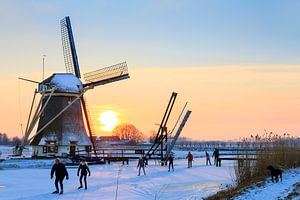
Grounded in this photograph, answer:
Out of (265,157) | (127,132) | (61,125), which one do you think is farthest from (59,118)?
(127,132)

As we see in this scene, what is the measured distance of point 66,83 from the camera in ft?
128

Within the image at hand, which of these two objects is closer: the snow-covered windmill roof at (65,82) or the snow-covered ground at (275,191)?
the snow-covered ground at (275,191)

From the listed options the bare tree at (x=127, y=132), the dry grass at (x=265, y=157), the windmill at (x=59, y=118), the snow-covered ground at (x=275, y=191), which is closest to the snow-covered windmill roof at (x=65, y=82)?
the windmill at (x=59, y=118)

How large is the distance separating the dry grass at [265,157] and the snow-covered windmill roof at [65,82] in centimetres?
2264

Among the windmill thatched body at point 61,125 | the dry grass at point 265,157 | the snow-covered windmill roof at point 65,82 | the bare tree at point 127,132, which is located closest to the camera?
the dry grass at point 265,157

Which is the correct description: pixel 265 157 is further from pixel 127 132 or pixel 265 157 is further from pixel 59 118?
pixel 127 132

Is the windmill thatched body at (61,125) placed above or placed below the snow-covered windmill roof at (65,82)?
below

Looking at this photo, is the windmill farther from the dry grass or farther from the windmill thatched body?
the dry grass

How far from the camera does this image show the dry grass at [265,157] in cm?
1673

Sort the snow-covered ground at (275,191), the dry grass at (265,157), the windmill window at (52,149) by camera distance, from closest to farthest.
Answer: the snow-covered ground at (275,191) → the dry grass at (265,157) → the windmill window at (52,149)

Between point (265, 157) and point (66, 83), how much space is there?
971 inches

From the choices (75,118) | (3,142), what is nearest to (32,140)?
(75,118)

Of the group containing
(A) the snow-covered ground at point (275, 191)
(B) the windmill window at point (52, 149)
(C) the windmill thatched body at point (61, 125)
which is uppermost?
(C) the windmill thatched body at point (61, 125)

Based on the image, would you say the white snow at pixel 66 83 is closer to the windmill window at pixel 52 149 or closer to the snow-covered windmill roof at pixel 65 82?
the snow-covered windmill roof at pixel 65 82
